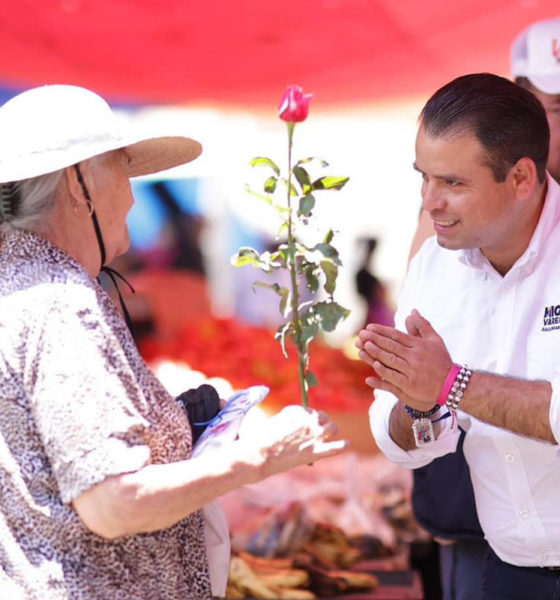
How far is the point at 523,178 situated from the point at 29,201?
99 centimetres

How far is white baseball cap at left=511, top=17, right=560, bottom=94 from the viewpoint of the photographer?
2.80 metres

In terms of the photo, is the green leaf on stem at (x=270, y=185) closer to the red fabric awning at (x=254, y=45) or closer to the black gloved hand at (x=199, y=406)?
the black gloved hand at (x=199, y=406)

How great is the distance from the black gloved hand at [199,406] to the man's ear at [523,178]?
75 centimetres

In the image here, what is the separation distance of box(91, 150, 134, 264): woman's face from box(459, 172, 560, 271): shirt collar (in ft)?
2.57

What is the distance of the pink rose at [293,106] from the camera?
1865 mm

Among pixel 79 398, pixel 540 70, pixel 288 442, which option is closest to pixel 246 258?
pixel 288 442

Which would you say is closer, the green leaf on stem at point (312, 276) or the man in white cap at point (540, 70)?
the green leaf on stem at point (312, 276)

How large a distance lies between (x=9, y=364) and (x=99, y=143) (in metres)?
0.40

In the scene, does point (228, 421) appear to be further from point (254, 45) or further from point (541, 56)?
point (254, 45)

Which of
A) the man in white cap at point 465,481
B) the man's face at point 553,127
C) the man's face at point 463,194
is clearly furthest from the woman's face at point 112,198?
the man's face at point 553,127

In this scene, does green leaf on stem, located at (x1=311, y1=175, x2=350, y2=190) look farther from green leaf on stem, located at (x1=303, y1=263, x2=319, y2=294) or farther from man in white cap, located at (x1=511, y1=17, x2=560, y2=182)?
man in white cap, located at (x1=511, y1=17, x2=560, y2=182)

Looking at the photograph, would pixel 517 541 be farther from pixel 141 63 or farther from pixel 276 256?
pixel 141 63

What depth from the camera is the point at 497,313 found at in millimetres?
2123

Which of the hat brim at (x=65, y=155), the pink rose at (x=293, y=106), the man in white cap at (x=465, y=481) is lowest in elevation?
the man in white cap at (x=465, y=481)
